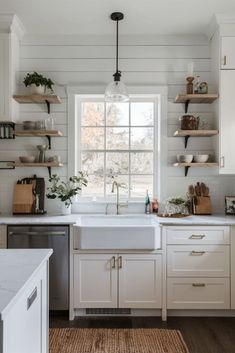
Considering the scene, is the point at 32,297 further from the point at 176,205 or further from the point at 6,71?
the point at 6,71

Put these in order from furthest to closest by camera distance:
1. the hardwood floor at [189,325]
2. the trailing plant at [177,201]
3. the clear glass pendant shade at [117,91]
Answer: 1. the trailing plant at [177,201]
2. the clear glass pendant shade at [117,91]
3. the hardwood floor at [189,325]

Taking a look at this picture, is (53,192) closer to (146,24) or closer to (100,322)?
(100,322)

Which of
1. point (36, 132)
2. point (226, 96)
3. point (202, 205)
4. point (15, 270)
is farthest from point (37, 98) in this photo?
point (15, 270)

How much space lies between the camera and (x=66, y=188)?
3.68 metres

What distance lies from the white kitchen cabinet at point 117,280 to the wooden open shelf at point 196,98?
1606mm

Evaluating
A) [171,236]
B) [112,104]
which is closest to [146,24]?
[112,104]

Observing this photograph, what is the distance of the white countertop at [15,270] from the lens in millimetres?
1251

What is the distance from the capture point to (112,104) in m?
3.96

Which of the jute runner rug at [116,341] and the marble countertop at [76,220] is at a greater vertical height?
the marble countertop at [76,220]

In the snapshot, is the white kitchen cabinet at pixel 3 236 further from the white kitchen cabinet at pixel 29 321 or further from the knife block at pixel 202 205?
the knife block at pixel 202 205

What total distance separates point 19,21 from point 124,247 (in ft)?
8.08

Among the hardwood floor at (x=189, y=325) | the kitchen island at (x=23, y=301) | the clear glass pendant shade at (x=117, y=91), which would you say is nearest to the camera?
the kitchen island at (x=23, y=301)

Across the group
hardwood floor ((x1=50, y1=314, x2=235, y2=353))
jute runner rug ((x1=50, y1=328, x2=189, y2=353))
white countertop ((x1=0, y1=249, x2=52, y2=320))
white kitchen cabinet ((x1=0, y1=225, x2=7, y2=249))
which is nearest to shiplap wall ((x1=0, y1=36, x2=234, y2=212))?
white kitchen cabinet ((x1=0, y1=225, x2=7, y2=249))

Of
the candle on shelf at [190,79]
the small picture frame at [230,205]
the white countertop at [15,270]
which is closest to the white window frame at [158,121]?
the candle on shelf at [190,79]
